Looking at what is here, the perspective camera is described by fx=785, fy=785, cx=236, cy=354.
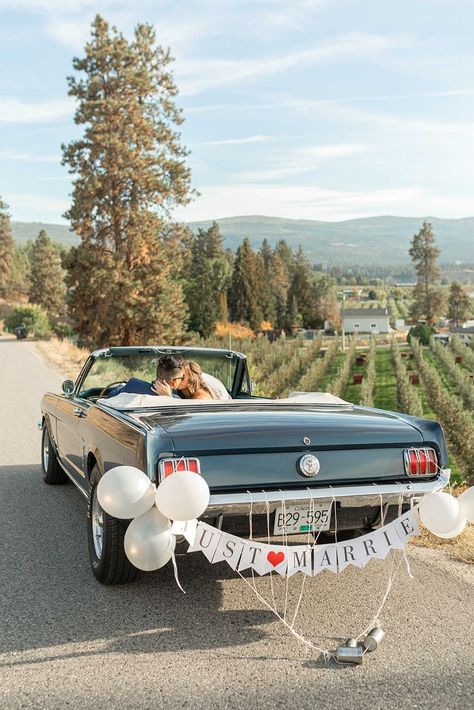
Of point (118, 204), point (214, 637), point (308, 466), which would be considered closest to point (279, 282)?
point (118, 204)

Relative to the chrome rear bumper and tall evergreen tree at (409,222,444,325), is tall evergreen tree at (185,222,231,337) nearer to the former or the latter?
tall evergreen tree at (409,222,444,325)

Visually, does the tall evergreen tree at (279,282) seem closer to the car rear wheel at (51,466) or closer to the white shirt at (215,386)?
the car rear wheel at (51,466)

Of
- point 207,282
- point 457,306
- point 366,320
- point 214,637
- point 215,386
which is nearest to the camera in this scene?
point 214,637

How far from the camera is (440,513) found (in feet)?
13.5

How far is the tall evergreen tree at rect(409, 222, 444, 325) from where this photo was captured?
13350 centimetres

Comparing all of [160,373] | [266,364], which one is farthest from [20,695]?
[266,364]

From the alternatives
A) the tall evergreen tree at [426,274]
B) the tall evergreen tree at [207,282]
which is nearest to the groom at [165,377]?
the tall evergreen tree at [207,282]

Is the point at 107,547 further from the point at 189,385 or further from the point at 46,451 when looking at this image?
the point at 46,451

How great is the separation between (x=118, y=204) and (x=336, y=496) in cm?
4124

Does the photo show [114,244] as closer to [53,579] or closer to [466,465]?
[466,465]

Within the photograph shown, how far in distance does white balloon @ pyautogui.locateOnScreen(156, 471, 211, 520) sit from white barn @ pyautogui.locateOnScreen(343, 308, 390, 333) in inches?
6070

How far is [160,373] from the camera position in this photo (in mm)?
5840

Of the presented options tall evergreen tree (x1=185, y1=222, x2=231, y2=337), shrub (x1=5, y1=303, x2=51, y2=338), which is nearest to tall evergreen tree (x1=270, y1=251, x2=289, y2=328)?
tall evergreen tree (x1=185, y1=222, x2=231, y2=337)

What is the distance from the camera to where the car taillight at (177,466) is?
400 centimetres
